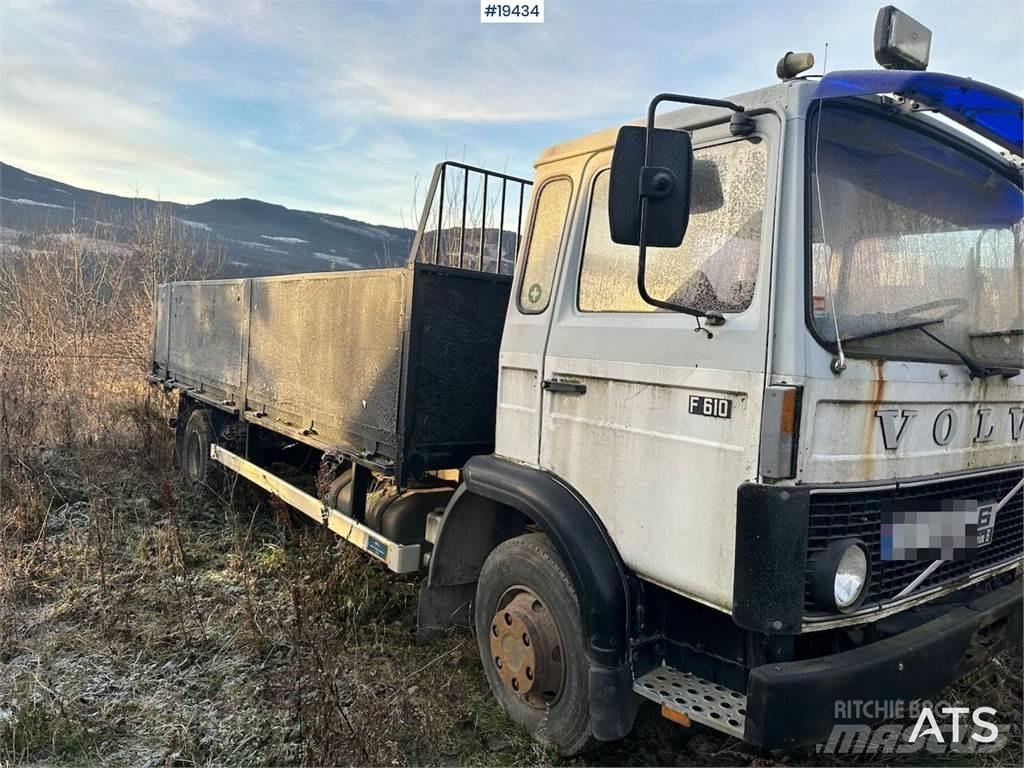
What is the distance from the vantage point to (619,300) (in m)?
2.70

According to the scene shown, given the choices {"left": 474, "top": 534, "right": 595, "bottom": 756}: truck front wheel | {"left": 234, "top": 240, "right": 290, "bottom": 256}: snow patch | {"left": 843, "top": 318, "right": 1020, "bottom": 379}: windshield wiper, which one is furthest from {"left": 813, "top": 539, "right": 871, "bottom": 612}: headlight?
{"left": 234, "top": 240, "right": 290, "bottom": 256}: snow patch

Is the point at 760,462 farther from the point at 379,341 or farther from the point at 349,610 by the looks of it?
the point at 349,610

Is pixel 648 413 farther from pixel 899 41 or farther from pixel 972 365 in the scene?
pixel 899 41

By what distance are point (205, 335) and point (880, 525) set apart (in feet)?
18.5

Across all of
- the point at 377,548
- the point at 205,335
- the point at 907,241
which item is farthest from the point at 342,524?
the point at 205,335

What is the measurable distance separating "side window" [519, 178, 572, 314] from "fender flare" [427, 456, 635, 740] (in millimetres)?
706

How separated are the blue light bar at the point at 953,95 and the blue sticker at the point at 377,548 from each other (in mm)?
2718

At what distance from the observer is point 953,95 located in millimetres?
2350

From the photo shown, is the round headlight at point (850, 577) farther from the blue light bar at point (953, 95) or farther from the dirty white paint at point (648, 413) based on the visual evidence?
the blue light bar at point (953, 95)

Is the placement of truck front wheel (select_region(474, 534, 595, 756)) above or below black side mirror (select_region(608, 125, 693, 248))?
below

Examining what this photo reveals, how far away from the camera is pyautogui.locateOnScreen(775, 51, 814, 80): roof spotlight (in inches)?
91.4

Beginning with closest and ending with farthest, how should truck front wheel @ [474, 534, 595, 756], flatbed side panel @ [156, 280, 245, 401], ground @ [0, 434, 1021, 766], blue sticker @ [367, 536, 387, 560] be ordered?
truck front wheel @ [474, 534, 595, 756]
ground @ [0, 434, 1021, 766]
blue sticker @ [367, 536, 387, 560]
flatbed side panel @ [156, 280, 245, 401]

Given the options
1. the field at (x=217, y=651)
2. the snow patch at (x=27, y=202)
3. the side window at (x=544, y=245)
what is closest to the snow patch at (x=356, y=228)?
the snow patch at (x=27, y=202)

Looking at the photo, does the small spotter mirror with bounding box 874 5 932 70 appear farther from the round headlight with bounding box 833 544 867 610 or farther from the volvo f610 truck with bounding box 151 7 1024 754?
the round headlight with bounding box 833 544 867 610
